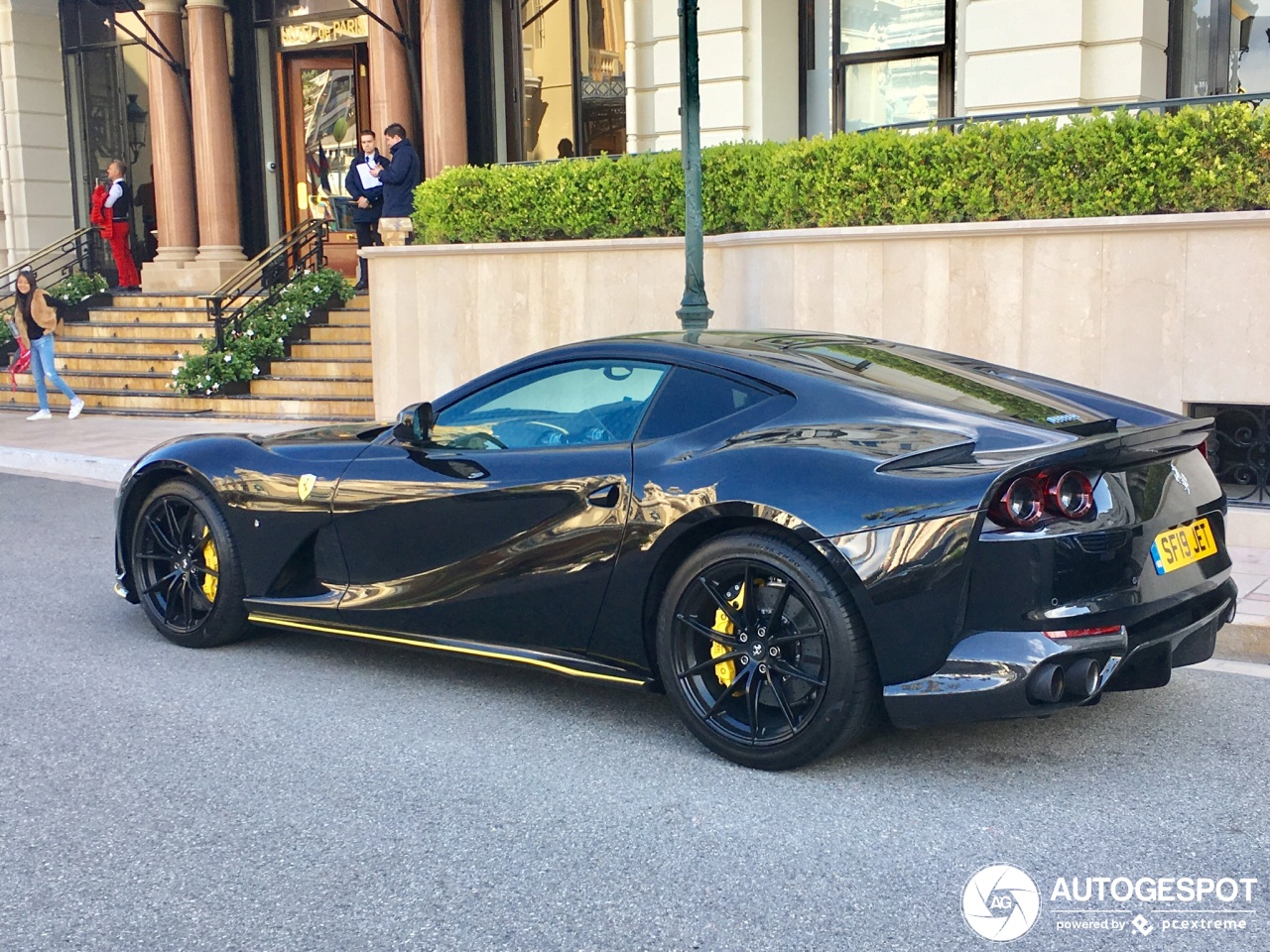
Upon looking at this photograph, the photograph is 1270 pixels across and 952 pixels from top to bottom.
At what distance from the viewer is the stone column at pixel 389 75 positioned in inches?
663

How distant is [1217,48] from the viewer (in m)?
13.1

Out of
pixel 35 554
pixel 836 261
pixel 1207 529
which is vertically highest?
pixel 836 261

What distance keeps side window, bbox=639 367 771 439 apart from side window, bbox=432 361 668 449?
2.6 inches

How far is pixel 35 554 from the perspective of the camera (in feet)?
28.2

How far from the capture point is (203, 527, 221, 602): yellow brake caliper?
597cm

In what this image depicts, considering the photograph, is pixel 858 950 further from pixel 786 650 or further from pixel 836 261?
pixel 836 261

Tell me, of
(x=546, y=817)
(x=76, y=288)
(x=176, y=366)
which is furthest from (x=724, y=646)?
(x=76, y=288)

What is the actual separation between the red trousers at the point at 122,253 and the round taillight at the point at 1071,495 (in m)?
18.2

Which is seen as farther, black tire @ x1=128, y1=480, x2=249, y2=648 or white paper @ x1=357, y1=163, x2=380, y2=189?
white paper @ x1=357, y1=163, x2=380, y2=189

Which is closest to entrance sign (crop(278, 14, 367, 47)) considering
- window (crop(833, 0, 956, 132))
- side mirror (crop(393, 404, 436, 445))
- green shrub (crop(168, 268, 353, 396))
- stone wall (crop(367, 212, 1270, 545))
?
green shrub (crop(168, 268, 353, 396))

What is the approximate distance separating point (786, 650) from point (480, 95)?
50.4 ft

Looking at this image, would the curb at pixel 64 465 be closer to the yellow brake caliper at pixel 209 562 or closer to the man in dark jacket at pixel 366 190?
the man in dark jacket at pixel 366 190

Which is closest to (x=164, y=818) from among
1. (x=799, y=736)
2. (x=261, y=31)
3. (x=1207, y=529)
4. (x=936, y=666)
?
(x=799, y=736)

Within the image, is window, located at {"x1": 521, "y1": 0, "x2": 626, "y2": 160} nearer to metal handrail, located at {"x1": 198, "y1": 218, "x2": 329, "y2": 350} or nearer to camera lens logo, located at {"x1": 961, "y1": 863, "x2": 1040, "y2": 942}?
metal handrail, located at {"x1": 198, "y1": 218, "x2": 329, "y2": 350}
